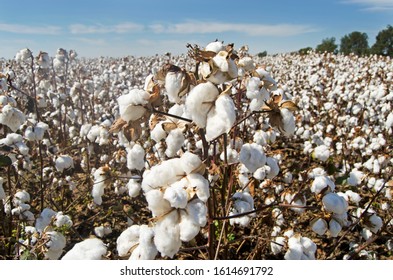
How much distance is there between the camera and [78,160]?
5438 mm

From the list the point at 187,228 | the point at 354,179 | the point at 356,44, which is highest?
the point at 356,44

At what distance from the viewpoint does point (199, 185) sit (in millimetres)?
1054

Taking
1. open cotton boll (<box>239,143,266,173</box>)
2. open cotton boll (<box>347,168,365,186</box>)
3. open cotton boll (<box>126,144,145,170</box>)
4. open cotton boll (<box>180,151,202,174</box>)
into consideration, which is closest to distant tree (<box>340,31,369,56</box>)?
open cotton boll (<box>347,168,365,186</box>)

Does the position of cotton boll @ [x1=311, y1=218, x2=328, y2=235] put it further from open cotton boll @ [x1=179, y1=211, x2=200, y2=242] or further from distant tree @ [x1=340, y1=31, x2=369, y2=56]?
distant tree @ [x1=340, y1=31, x2=369, y2=56]

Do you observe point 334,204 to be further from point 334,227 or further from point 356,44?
point 356,44

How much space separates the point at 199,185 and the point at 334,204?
0.75 metres

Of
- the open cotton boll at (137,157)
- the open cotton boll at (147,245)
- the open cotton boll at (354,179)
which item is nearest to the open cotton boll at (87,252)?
the open cotton boll at (147,245)

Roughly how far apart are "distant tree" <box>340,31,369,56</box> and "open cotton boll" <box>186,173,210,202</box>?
1849 centimetres

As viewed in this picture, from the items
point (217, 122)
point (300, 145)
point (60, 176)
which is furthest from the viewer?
point (300, 145)

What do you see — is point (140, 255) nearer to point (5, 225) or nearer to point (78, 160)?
point (5, 225)

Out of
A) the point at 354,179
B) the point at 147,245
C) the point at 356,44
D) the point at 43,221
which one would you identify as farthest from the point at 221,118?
the point at 356,44
